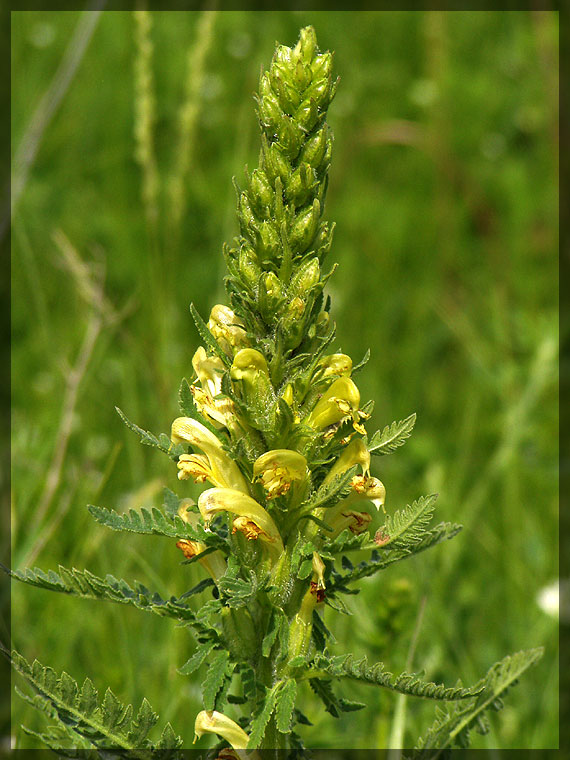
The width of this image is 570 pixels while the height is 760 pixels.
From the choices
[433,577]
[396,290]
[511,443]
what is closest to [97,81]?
[396,290]

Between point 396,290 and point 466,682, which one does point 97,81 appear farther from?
point 466,682

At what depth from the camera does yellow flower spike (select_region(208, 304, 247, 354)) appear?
1.45m

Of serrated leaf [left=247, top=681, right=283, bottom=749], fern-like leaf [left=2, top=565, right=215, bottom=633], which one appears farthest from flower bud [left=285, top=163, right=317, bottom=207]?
serrated leaf [left=247, top=681, right=283, bottom=749]

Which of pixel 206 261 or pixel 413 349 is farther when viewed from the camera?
pixel 206 261

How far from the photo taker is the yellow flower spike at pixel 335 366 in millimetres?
1434

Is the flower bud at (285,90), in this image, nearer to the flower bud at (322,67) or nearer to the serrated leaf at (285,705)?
the flower bud at (322,67)

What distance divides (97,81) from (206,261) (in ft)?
4.23

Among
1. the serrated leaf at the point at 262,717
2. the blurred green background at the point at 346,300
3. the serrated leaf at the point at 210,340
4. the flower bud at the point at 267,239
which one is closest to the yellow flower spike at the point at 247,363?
the serrated leaf at the point at 210,340

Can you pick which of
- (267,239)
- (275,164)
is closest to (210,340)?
(267,239)

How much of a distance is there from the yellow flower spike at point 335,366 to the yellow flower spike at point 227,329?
0.13 m

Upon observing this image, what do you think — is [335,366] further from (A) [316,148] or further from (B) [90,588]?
(B) [90,588]

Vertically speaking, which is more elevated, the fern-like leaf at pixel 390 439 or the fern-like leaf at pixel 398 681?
the fern-like leaf at pixel 390 439

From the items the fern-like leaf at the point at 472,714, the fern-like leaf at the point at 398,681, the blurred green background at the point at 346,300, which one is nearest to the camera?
the fern-like leaf at the point at 398,681

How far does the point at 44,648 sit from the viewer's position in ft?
8.07
